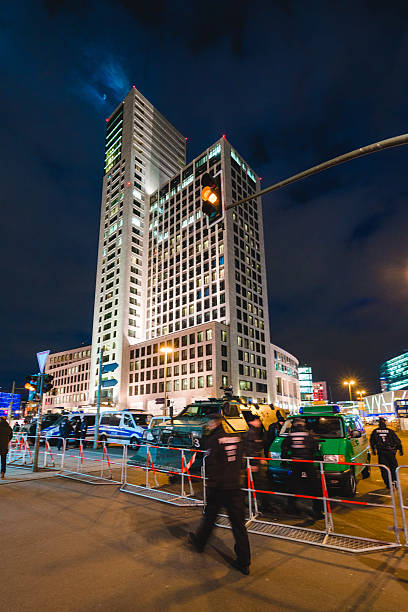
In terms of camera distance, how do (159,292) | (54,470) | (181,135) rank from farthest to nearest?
1. (181,135)
2. (159,292)
3. (54,470)

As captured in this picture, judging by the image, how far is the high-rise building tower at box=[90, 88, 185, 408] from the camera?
259 feet

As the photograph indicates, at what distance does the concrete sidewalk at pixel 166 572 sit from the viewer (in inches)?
142

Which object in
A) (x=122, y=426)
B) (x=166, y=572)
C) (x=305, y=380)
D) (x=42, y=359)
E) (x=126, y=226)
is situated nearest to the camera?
(x=166, y=572)

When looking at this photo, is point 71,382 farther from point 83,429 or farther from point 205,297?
point 83,429

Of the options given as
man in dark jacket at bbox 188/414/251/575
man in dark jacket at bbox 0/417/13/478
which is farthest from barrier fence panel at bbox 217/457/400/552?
man in dark jacket at bbox 0/417/13/478

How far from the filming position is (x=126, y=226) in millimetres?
85688

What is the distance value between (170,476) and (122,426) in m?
11.6

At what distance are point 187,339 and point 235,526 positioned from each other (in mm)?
59748

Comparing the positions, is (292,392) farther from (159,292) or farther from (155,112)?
(155,112)

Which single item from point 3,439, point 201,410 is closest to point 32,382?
point 3,439

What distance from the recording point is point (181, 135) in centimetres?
11894

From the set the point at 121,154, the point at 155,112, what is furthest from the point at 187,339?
the point at 155,112

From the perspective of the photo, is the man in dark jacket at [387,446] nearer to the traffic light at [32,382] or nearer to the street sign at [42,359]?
the street sign at [42,359]

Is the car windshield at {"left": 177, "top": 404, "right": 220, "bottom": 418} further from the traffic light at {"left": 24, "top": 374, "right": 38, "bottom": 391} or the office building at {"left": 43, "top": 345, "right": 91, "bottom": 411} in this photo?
the office building at {"left": 43, "top": 345, "right": 91, "bottom": 411}
